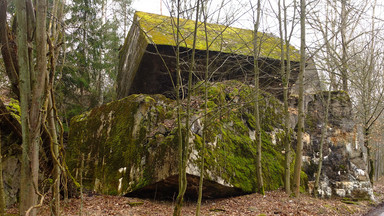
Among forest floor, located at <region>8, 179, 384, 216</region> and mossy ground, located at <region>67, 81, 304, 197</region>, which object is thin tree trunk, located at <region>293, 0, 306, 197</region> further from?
mossy ground, located at <region>67, 81, 304, 197</region>

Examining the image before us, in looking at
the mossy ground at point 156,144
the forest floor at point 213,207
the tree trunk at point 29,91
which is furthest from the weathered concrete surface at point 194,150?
the tree trunk at point 29,91

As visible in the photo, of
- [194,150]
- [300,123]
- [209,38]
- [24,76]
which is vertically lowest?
[194,150]

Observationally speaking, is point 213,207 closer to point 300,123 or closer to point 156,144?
point 156,144

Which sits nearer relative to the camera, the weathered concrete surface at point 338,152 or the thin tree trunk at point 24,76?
the thin tree trunk at point 24,76

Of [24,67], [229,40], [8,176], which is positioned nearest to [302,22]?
[229,40]

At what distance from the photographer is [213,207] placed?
595 centimetres

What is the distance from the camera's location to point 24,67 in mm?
2088

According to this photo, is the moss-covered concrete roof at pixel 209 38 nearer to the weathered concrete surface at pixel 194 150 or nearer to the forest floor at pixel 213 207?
the weathered concrete surface at pixel 194 150

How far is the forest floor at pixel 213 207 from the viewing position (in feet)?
17.3

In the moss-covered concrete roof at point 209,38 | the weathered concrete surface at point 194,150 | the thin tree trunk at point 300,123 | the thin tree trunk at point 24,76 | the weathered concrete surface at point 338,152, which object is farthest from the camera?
the weathered concrete surface at point 338,152

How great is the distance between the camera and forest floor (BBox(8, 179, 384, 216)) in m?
5.27

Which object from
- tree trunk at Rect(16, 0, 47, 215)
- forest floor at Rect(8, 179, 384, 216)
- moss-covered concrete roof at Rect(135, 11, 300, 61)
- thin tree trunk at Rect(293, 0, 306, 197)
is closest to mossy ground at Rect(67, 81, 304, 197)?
forest floor at Rect(8, 179, 384, 216)

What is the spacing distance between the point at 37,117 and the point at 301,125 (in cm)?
658

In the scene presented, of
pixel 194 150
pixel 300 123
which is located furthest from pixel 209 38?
pixel 194 150
